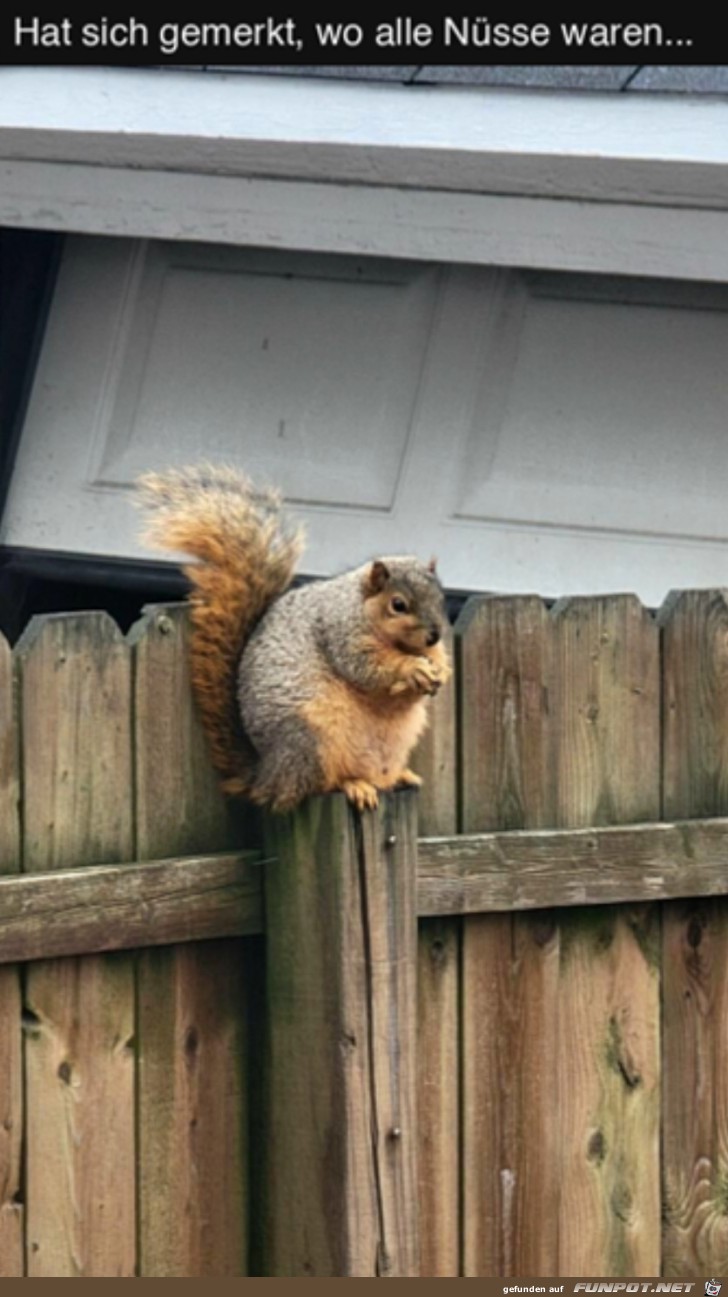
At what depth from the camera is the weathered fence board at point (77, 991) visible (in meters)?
3.69

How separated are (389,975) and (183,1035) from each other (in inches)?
11.7

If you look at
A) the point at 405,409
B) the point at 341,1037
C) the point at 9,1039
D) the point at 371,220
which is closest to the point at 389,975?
the point at 341,1037

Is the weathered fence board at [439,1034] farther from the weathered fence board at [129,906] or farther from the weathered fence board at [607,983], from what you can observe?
the weathered fence board at [129,906]

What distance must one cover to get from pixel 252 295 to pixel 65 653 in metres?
2.14

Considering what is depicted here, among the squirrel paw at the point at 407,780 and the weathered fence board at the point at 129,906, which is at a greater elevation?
the squirrel paw at the point at 407,780

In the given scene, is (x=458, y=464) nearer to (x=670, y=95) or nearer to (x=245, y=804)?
(x=670, y=95)

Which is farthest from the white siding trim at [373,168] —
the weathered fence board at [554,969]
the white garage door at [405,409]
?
the weathered fence board at [554,969]

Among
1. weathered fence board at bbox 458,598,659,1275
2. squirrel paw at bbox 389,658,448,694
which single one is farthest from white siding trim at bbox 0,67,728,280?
squirrel paw at bbox 389,658,448,694

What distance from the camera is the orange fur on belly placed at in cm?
385

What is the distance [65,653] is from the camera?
12.1 ft

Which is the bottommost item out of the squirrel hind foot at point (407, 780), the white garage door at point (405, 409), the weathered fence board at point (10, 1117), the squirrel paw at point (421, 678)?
the weathered fence board at point (10, 1117)

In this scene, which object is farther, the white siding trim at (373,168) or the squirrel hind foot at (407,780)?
the white siding trim at (373,168)

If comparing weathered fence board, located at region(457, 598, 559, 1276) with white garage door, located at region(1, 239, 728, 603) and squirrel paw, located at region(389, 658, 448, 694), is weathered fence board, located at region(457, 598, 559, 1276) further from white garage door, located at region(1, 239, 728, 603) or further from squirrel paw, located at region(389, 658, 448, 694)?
white garage door, located at region(1, 239, 728, 603)
